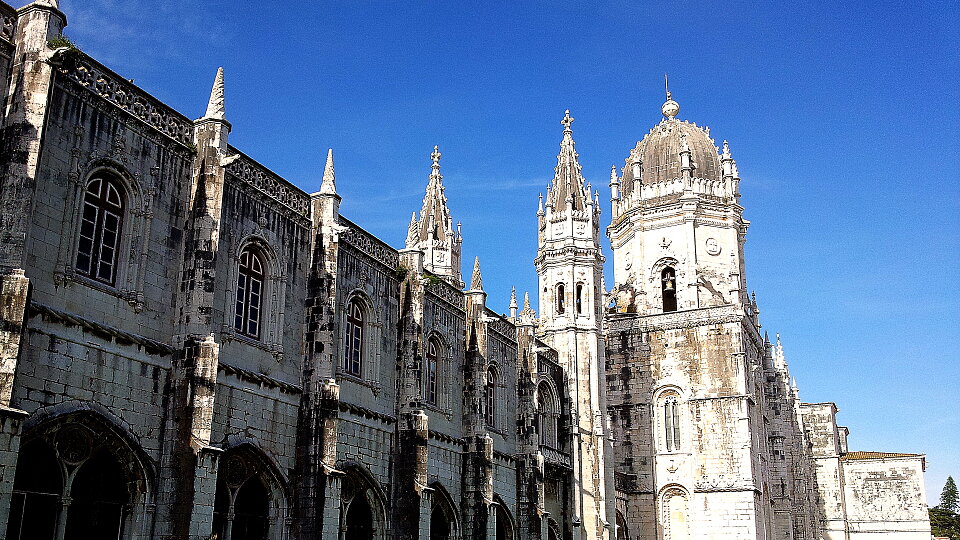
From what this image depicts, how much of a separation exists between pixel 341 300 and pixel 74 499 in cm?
892

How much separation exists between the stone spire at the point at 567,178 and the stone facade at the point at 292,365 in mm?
121

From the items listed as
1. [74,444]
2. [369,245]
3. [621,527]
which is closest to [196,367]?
[74,444]

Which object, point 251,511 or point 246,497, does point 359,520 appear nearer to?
point 251,511

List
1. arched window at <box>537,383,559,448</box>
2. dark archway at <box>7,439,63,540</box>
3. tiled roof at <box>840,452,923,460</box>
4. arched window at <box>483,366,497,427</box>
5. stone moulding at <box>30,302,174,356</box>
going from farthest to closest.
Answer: tiled roof at <box>840,452,923,460</box> < arched window at <box>537,383,559,448</box> < arched window at <box>483,366,497,427</box> < stone moulding at <box>30,302,174,356</box> < dark archway at <box>7,439,63,540</box>

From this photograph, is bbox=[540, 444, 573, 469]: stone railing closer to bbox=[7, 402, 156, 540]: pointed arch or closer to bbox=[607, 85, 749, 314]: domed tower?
bbox=[607, 85, 749, 314]: domed tower

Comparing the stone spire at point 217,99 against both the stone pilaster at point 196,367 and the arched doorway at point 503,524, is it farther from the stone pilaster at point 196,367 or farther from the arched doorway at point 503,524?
the arched doorway at point 503,524

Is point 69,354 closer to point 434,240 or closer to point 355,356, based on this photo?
point 355,356

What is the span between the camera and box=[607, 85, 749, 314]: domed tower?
1754 inches

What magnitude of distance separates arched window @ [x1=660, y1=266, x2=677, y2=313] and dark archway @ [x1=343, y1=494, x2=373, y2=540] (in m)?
26.4

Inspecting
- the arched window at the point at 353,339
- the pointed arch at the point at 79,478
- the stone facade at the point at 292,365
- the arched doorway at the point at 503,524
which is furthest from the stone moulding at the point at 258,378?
the arched doorway at the point at 503,524

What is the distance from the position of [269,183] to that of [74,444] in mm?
7816

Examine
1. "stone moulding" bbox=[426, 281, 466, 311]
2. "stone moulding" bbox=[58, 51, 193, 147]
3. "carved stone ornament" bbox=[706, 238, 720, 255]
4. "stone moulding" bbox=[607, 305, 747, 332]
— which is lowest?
"stone moulding" bbox=[426, 281, 466, 311]

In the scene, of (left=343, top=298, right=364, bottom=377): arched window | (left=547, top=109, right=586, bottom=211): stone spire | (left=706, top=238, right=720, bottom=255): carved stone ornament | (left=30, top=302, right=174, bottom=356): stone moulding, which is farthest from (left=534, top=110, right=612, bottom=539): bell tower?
(left=30, top=302, right=174, bottom=356): stone moulding

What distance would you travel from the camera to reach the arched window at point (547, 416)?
110 feet
